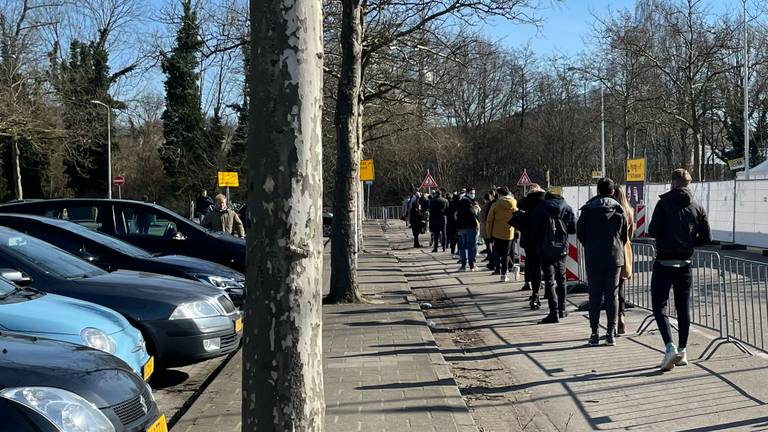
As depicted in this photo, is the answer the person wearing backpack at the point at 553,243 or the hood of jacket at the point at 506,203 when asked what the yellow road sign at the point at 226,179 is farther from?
the person wearing backpack at the point at 553,243

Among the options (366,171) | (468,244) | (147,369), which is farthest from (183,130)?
(147,369)

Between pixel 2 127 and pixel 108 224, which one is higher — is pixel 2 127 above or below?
above

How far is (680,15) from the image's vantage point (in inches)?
1271

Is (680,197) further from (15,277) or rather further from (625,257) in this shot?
(15,277)

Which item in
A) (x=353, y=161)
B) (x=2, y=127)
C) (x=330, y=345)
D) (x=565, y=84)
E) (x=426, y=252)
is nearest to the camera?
(x=330, y=345)

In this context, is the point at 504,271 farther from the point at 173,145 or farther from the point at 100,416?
the point at 173,145

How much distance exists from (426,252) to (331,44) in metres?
7.64

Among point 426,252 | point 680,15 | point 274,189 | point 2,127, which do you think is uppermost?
point 680,15

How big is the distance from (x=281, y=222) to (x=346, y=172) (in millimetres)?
9106

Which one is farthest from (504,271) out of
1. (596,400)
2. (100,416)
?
(100,416)

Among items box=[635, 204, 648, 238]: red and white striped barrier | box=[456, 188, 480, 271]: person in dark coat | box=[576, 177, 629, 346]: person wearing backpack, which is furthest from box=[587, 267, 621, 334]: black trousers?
box=[635, 204, 648, 238]: red and white striped barrier

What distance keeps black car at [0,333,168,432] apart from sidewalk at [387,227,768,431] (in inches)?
117

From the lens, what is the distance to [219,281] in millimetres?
9805

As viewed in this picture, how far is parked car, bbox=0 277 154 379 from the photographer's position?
5.68 metres
